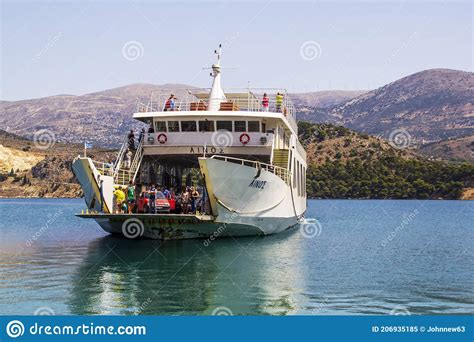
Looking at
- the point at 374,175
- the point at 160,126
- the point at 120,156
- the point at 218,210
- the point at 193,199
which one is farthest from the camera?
the point at 374,175

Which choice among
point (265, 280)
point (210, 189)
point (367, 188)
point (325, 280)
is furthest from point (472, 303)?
point (367, 188)

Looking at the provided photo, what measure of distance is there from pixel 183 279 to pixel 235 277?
5.27 feet

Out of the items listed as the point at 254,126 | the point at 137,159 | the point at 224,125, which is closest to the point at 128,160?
the point at 137,159

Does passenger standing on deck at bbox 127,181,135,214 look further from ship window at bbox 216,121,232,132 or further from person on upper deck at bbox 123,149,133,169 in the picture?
ship window at bbox 216,121,232,132

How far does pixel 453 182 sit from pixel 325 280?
109023 mm

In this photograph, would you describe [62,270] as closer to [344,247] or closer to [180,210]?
[180,210]

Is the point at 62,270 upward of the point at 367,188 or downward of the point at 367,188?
upward

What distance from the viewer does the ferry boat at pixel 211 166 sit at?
2659 cm

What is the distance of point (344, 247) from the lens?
2986 centimetres

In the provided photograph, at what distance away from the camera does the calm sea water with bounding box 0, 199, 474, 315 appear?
51.1 ft

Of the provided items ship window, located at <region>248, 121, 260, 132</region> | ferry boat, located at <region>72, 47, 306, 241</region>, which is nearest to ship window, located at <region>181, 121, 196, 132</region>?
ferry boat, located at <region>72, 47, 306, 241</region>

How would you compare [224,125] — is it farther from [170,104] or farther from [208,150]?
[170,104]

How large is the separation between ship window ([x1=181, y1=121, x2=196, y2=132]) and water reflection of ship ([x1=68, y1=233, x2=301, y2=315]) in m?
5.75

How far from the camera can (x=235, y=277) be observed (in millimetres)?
19547
